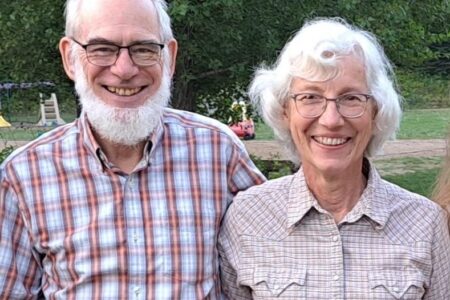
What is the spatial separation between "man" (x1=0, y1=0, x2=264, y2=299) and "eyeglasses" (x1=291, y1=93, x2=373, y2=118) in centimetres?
54

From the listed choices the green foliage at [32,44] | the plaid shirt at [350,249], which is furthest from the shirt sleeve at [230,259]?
the green foliage at [32,44]

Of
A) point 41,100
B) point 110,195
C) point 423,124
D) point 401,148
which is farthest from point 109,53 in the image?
point 423,124

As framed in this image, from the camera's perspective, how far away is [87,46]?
273 centimetres

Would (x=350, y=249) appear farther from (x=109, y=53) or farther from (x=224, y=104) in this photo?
(x=224, y=104)

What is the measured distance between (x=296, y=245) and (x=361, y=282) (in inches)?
9.9

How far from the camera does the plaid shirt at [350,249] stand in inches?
101

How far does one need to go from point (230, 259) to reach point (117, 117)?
658mm

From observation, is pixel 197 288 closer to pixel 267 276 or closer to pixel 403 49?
pixel 267 276

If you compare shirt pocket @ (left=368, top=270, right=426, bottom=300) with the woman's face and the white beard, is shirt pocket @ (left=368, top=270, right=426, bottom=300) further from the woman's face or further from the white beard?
the white beard

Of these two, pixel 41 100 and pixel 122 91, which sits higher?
pixel 122 91

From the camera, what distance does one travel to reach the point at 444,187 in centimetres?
282

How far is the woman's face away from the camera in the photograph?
2.55 m

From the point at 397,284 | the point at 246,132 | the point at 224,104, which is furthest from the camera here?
the point at 246,132

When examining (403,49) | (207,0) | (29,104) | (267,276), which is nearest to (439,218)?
(267,276)
